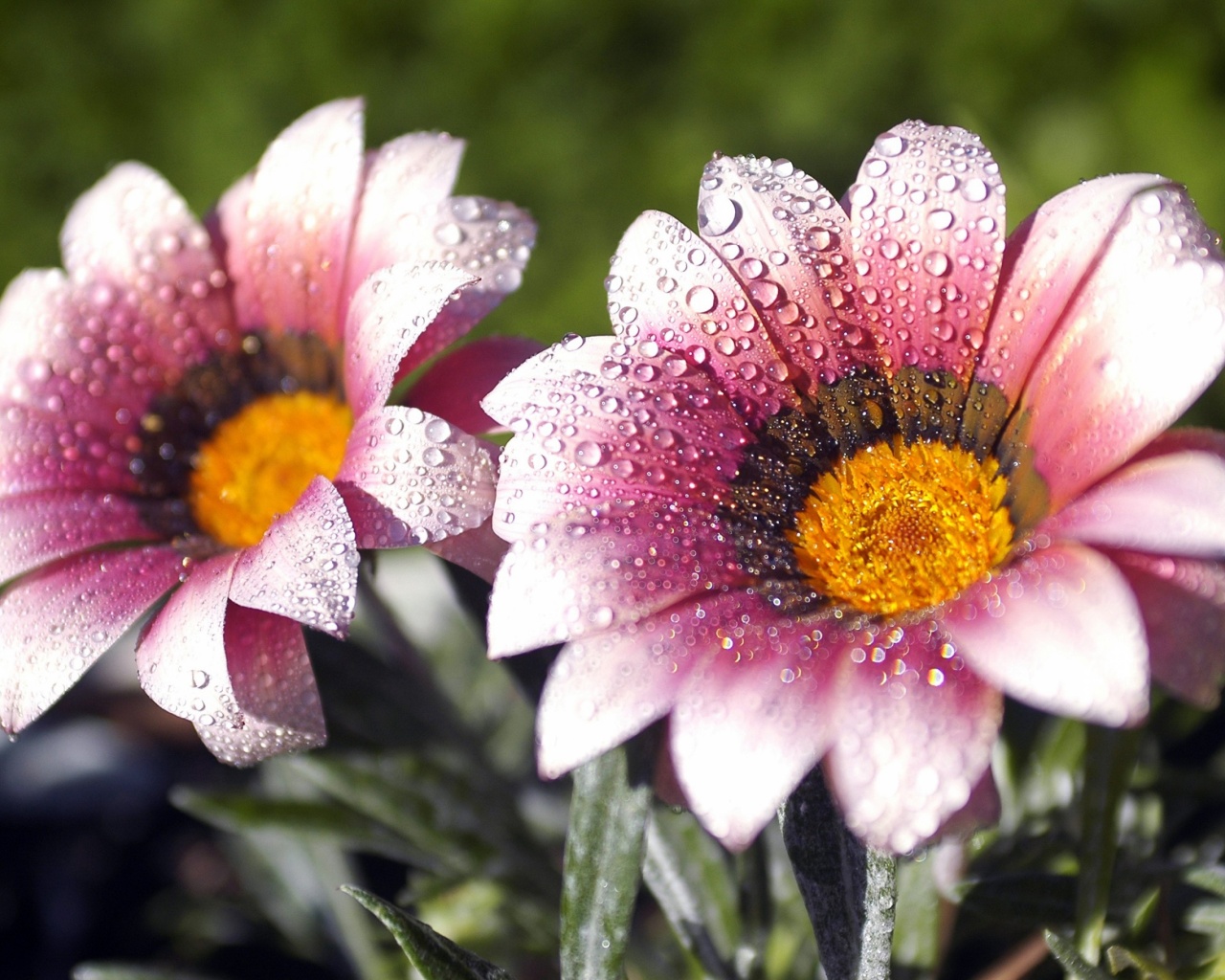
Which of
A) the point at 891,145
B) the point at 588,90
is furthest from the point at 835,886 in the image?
the point at 588,90

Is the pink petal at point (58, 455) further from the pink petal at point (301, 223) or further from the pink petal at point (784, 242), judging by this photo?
the pink petal at point (784, 242)

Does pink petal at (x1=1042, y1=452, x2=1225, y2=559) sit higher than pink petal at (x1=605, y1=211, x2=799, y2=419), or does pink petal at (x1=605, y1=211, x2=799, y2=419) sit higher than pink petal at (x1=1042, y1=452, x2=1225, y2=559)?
pink petal at (x1=605, y1=211, x2=799, y2=419)

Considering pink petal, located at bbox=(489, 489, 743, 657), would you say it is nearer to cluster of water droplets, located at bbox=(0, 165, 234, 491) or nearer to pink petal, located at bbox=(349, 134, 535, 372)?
pink petal, located at bbox=(349, 134, 535, 372)

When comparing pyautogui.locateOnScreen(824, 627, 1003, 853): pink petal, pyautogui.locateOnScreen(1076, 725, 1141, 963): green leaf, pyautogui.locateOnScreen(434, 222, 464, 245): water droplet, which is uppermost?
pyautogui.locateOnScreen(434, 222, 464, 245): water droplet

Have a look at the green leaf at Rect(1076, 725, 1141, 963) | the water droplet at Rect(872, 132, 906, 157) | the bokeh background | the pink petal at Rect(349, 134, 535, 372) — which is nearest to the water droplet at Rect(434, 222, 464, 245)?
the pink petal at Rect(349, 134, 535, 372)

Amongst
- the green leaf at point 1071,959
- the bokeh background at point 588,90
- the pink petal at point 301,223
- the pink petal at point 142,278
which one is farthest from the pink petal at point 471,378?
the bokeh background at point 588,90

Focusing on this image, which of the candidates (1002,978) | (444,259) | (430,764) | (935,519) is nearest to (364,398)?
(444,259)

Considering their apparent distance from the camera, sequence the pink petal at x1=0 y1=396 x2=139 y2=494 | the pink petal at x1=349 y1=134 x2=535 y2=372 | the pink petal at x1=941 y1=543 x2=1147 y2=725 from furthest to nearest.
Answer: the pink petal at x1=0 y1=396 x2=139 y2=494 → the pink petal at x1=349 y1=134 x2=535 y2=372 → the pink petal at x1=941 y1=543 x2=1147 y2=725

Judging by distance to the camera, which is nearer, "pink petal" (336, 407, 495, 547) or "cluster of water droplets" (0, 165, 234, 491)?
"pink petal" (336, 407, 495, 547)
